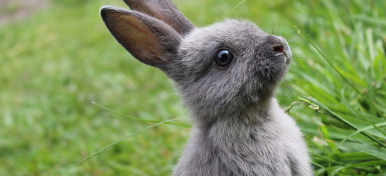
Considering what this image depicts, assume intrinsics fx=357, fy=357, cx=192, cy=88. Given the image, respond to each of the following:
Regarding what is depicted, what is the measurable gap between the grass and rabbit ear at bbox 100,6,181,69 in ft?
1.41

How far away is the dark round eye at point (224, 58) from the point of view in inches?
99.9

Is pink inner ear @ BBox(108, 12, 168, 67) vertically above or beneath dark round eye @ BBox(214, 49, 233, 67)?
above

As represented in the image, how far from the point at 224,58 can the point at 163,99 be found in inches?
93.7

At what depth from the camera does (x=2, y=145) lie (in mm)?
4484

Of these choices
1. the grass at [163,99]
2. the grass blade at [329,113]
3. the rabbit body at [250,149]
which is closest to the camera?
the grass blade at [329,113]

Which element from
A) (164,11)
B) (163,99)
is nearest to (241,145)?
(164,11)

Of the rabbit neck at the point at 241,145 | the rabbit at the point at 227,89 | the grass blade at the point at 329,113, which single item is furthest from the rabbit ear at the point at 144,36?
the grass blade at the point at 329,113

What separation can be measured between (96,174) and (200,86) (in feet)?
5.69

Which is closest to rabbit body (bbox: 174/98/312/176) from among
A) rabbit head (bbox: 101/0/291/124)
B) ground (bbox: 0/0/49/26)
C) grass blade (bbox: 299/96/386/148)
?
rabbit head (bbox: 101/0/291/124)

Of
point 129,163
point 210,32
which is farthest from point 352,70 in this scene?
point 129,163

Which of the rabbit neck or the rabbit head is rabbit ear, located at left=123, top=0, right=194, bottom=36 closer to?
the rabbit head

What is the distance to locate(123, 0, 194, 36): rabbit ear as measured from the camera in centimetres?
293

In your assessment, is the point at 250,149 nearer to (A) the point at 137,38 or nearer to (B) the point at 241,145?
(B) the point at 241,145

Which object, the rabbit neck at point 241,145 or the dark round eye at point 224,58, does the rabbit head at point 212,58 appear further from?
the rabbit neck at point 241,145
